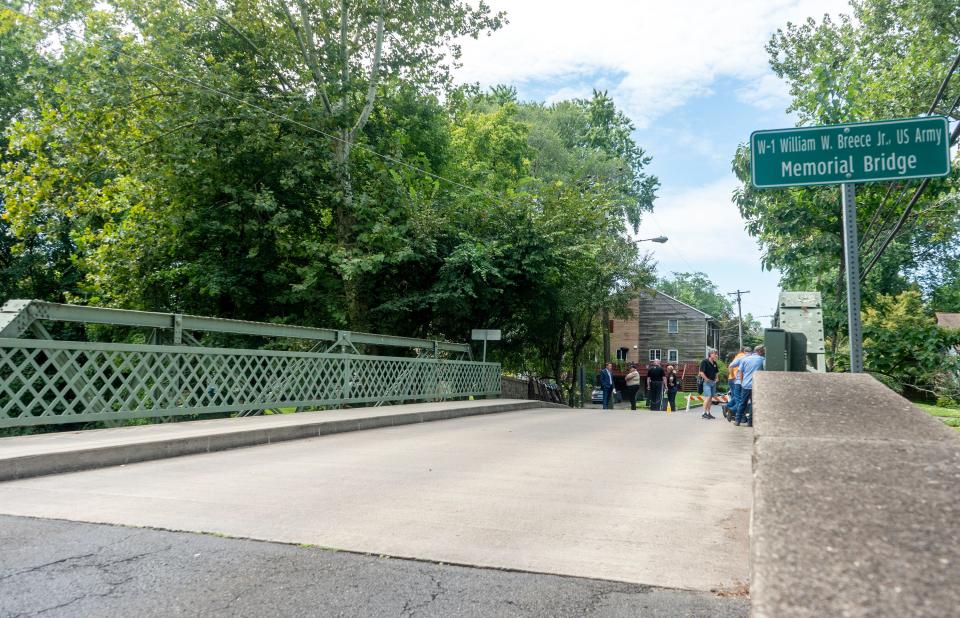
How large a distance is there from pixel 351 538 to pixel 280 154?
1692cm

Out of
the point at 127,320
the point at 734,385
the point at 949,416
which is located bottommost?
the point at 949,416

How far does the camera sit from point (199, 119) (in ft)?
62.7

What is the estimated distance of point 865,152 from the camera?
7.47 meters

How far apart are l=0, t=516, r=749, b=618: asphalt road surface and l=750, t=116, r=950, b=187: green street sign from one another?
5598mm

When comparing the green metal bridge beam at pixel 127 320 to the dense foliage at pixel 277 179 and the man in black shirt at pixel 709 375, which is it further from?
the man in black shirt at pixel 709 375

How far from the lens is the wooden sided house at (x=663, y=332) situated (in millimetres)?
68562

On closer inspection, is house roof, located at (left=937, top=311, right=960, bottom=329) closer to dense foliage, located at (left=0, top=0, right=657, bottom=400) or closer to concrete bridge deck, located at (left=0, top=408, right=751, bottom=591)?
dense foliage, located at (left=0, top=0, right=657, bottom=400)

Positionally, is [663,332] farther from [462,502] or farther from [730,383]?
[462,502]

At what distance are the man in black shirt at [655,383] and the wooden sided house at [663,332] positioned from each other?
4015 cm

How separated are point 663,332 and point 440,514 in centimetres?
6663

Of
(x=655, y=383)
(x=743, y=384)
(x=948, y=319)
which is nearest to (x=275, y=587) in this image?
(x=743, y=384)

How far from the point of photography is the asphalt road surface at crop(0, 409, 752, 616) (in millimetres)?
3771

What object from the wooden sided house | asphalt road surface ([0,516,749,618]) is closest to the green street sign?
asphalt road surface ([0,516,749,618])

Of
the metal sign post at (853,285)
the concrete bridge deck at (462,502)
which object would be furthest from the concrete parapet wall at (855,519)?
the metal sign post at (853,285)
